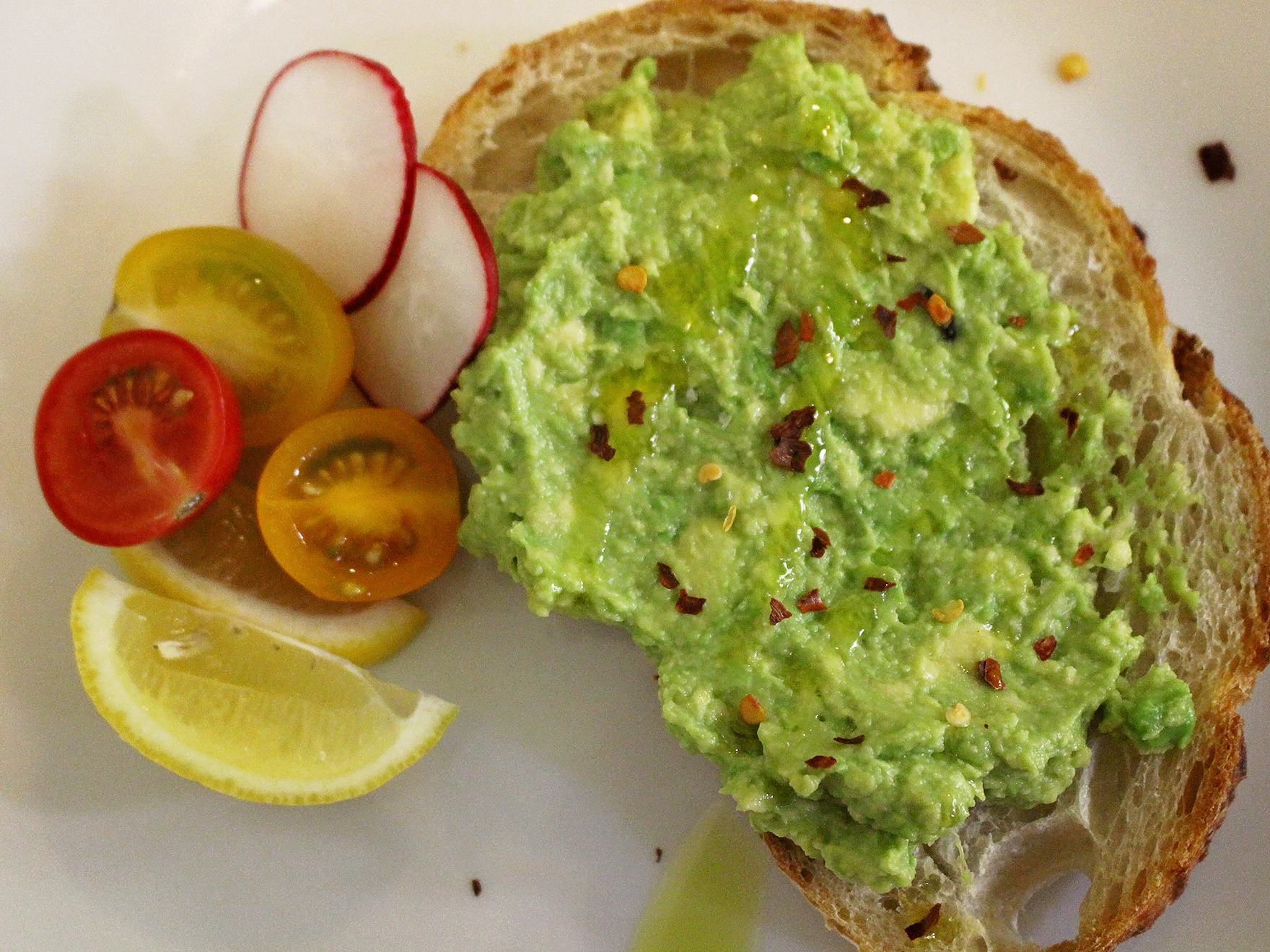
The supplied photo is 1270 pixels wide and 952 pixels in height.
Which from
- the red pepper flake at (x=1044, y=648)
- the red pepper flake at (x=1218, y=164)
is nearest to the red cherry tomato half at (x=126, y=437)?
the red pepper flake at (x=1044, y=648)

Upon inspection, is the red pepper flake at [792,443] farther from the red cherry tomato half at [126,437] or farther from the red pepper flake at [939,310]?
the red cherry tomato half at [126,437]

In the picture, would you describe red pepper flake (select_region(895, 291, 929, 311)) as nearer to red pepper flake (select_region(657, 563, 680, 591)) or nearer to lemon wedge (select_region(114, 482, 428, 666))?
red pepper flake (select_region(657, 563, 680, 591))

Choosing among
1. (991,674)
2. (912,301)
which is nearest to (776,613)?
(991,674)

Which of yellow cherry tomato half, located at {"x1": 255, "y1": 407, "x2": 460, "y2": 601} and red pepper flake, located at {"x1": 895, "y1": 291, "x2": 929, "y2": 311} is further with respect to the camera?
yellow cherry tomato half, located at {"x1": 255, "y1": 407, "x2": 460, "y2": 601}

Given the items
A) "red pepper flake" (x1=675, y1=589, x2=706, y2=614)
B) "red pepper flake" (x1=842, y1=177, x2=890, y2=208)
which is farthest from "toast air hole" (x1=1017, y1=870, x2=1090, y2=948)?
"red pepper flake" (x1=842, y1=177, x2=890, y2=208)

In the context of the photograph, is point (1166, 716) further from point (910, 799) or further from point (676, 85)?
point (676, 85)

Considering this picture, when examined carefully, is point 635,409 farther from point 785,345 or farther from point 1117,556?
point 1117,556

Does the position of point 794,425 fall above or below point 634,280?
below
